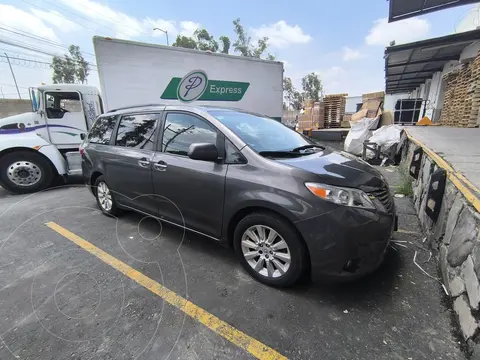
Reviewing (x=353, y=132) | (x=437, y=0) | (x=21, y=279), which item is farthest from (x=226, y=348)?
(x=437, y=0)

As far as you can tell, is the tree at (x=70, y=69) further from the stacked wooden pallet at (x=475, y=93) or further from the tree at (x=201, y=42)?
the stacked wooden pallet at (x=475, y=93)

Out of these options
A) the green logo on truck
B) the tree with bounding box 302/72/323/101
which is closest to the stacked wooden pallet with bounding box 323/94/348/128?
the green logo on truck

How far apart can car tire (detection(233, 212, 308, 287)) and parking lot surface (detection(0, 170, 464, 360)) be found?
0.45ft

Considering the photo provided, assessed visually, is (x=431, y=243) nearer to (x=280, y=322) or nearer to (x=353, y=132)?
(x=280, y=322)

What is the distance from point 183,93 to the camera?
7008 mm

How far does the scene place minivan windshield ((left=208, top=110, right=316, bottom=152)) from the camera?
255 cm

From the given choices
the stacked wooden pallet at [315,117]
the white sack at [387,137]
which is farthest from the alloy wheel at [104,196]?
the stacked wooden pallet at [315,117]

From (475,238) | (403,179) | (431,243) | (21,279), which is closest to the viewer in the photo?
Answer: (475,238)

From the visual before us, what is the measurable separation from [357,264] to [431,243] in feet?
4.80

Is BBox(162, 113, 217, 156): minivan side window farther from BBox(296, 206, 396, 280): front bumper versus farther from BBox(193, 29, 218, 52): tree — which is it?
BBox(193, 29, 218, 52): tree

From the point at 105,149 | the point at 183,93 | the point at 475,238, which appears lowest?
the point at 475,238

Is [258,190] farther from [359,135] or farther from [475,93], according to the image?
[475,93]

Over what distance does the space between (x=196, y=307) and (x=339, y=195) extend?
1.48 meters

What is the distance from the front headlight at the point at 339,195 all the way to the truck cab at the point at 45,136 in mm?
6120
